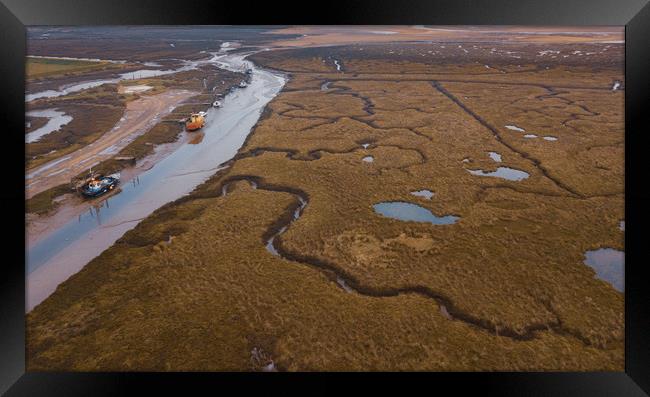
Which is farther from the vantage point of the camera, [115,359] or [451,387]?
[115,359]

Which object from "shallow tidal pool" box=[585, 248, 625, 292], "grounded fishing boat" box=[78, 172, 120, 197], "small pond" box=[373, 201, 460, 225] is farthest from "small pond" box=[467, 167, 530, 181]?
"grounded fishing boat" box=[78, 172, 120, 197]

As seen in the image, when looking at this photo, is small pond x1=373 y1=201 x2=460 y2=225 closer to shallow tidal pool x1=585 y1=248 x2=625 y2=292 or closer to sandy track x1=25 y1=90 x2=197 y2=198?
shallow tidal pool x1=585 y1=248 x2=625 y2=292

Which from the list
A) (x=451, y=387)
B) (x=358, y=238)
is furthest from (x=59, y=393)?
(x=358, y=238)

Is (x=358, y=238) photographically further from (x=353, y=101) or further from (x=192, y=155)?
(x=353, y=101)

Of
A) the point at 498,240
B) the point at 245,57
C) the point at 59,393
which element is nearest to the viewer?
the point at 59,393

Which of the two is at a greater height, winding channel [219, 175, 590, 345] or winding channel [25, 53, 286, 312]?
winding channel [25, 53, 286, 312]

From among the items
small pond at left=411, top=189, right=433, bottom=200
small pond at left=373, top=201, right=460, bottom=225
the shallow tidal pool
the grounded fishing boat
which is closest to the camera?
the shallow tidal pool

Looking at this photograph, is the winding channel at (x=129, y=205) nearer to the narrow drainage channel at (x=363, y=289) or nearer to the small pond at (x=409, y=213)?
the narrow drainage channel at (x=363, y=289)
